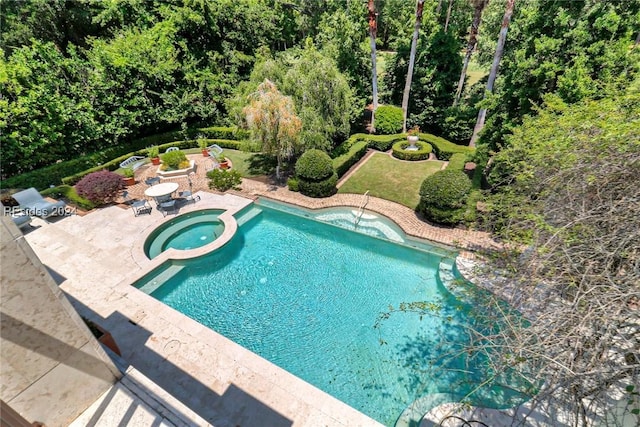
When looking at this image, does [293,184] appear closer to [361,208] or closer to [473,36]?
[361,208]

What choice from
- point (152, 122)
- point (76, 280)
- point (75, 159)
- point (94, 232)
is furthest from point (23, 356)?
point (152, 122)

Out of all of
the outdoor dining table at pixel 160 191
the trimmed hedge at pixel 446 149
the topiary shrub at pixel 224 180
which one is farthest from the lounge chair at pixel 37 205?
the trimmed hedge at pixel 446 149

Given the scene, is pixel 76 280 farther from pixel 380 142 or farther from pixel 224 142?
pixel 380 142

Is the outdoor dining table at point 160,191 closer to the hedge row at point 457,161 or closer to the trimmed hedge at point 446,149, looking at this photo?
the hedge row at point 457,161

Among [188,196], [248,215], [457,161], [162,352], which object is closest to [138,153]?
[188,196]

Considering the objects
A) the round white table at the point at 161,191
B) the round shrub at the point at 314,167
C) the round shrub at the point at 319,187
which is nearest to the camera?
the round white table at the point at 161,191

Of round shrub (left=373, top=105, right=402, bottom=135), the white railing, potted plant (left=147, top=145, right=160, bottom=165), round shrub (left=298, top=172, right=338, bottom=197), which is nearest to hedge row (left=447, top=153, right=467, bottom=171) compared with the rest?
the white railing
